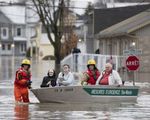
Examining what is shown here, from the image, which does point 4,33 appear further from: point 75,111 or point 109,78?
point 75,111

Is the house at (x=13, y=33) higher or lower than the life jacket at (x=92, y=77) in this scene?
higher

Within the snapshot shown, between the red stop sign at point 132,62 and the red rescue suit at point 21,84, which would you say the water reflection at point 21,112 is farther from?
the red stop sign at point 132,62

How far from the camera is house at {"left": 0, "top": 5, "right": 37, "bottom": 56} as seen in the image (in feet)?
452

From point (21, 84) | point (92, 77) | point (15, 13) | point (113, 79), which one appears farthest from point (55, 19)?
point (15, 13)

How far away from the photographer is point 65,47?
76.4 m

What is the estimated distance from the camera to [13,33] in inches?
5507

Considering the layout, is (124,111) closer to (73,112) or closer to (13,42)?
(73,112)

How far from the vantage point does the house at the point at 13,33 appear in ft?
452

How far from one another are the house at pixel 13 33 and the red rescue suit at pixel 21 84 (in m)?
113

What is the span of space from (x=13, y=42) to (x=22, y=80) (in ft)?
381

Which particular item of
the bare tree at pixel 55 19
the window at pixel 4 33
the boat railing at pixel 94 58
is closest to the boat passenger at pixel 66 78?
the boat railing at pixel 94 58

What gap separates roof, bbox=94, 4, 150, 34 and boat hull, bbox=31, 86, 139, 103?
1557 inches

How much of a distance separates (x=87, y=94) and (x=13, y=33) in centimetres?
11897

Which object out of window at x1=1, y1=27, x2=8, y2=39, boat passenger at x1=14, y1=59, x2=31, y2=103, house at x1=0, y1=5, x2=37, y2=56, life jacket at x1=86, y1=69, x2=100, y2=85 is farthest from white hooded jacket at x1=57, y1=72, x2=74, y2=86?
window at x1=1, y1=27, x2=8, y2=39
